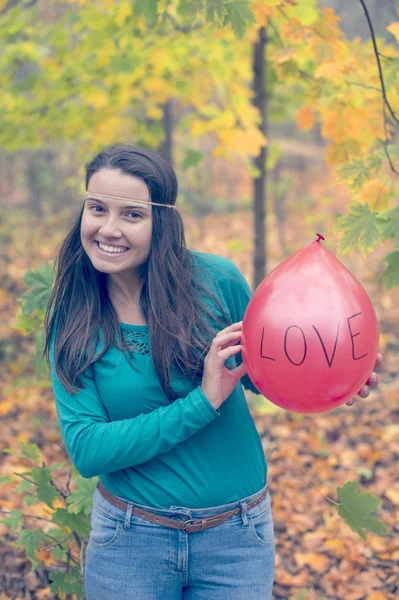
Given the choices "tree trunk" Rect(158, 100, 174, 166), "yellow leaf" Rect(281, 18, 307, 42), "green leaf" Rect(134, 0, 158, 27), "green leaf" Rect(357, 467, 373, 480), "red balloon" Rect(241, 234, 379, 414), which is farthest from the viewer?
"tree trunk" Rect(158, 100, 174, 166)

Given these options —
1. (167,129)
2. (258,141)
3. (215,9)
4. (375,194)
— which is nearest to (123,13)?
(258,141)

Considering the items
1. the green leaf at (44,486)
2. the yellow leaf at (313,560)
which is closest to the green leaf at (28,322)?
the green leaf at (44,486)

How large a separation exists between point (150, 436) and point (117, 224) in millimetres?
613

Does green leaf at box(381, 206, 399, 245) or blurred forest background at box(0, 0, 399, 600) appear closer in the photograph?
green leaf at box(381, 206, 399, 245)

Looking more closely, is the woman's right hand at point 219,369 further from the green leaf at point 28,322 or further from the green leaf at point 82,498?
the green leaf at point 28,322

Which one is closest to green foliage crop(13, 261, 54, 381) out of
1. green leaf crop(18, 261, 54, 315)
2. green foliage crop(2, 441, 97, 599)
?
green leaf crop(18, 261, 54, 315)

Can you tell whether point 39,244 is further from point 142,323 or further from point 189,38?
point 142,323

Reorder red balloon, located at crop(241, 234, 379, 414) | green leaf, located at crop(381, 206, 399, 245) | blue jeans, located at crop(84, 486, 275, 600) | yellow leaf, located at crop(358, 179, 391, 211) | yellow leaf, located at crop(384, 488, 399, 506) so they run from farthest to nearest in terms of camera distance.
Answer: yellow leaf, located at crop(384, 488, 399, 506) → yellow leaf, located at crop(358, 179, 391, 211) → green leaf, located at crop(381, 206, 399, 245) → blue jeans, located at crop(84, 486, 275, 600) → red balloon, located at crop(241, 234, 379, 414)

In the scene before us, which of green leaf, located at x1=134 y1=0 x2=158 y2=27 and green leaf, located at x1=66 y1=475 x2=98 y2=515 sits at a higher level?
green leaf, located at x1=134 y1=0 x2=158 y2=27

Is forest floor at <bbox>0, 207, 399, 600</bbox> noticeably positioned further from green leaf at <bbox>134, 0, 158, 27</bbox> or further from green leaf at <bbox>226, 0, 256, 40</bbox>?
green leaf at <bbox>134, 0, 158, 27</bbox>

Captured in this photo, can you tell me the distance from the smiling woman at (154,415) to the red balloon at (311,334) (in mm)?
144

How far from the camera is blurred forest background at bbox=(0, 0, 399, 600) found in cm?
229

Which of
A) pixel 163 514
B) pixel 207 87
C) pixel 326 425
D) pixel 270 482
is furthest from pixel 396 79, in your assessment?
pixel 326 425

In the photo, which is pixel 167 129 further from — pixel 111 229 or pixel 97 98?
pixel 111 229
